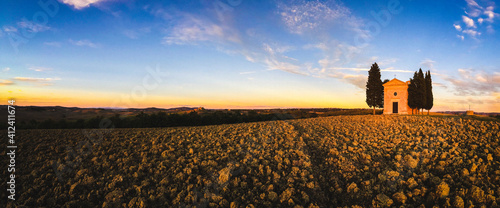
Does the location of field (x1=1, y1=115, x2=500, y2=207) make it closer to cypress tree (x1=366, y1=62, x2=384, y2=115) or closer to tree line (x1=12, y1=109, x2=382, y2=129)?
tree line (x1=12, y1=109, x2=382, y2=129)

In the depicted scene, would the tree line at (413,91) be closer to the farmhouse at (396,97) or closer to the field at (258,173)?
the farmhouse at (396,97)

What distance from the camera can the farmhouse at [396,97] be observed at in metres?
28.6

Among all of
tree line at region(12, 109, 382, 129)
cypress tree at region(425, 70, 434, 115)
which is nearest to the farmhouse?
cypress tree at region(425, 70, 434, 115)

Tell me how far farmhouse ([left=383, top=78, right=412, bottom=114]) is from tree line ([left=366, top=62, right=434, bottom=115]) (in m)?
0.54

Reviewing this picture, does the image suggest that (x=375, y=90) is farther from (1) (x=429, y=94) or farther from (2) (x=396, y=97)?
(1) (x=429, y=94)

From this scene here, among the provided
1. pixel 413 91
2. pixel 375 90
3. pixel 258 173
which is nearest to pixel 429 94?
pixel 413 91

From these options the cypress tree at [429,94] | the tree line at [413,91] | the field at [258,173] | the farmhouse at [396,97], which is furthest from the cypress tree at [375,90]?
the field at [258,173]

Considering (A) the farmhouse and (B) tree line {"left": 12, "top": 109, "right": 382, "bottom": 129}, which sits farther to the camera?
(A) the farmhouse

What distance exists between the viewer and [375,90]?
99.6ft

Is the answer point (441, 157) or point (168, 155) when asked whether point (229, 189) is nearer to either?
point (168, 155)

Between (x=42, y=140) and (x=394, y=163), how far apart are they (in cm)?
1410

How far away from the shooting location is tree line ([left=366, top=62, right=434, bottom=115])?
27516mm

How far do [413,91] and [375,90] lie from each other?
4333mm

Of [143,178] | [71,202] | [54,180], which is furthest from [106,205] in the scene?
[54,180]
